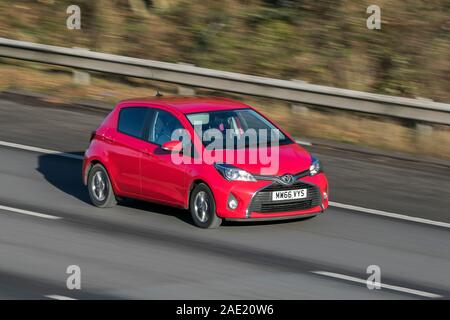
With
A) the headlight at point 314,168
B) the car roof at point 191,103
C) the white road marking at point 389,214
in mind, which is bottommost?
the white road marking at point 389,214

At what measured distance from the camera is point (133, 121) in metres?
14.4

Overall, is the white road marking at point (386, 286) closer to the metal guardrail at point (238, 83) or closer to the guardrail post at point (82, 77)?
the metal guardrail at point (238, 83)

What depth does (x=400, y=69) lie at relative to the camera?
23.2 metres

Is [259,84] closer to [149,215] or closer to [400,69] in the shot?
[400,69]

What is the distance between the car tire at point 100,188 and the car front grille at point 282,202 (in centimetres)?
250

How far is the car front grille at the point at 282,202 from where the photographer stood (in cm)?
1299

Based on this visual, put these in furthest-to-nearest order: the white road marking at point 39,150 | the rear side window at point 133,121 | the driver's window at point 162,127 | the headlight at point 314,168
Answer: the white road marking at point 39,150
the rear side window at point 133,121
the driver's window at point 162,127
the headlight at point 314,168

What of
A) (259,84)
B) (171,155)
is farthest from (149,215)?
(259,84)

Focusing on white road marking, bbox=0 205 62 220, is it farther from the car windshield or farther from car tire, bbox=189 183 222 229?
the car windshield

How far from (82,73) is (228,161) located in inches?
398

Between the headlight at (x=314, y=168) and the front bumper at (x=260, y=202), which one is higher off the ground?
the headlight at (x=314, y=168)

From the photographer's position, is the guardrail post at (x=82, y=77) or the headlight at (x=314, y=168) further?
the guardrail post at (x=82, y=77)

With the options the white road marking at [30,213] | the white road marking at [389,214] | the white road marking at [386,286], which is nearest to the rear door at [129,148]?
the white road marking at [30,213]

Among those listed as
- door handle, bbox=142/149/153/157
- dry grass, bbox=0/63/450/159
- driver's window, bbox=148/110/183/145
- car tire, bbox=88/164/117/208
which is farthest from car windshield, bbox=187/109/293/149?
dry grass, bbox=0/63/450/159
